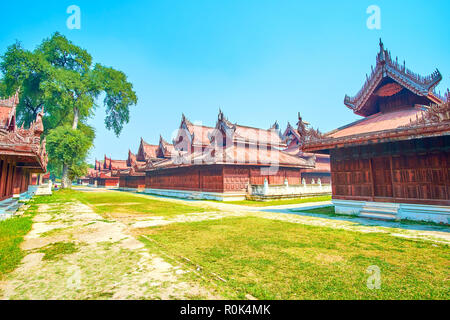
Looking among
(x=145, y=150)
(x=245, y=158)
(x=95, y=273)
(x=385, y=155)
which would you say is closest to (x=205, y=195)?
(x=245, y=158)

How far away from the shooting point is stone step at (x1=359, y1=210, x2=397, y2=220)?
9219mm

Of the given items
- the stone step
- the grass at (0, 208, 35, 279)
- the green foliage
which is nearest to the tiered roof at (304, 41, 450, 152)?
the stone step

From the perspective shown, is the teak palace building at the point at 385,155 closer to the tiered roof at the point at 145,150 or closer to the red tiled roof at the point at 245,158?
the red tiled roof at the point at 245,158

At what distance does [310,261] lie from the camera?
14.3 ft

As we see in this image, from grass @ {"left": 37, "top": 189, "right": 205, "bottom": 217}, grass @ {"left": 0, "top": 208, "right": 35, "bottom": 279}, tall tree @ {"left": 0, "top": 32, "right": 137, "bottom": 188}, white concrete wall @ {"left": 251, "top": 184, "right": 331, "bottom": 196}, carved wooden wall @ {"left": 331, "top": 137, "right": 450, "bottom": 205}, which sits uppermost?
tall tree @ {"left": 0, "top": 32, "right": 137, "bottom": 188}

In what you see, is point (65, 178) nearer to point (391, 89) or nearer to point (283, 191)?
point (283, 191)

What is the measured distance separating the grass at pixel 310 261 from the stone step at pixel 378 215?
139 inches

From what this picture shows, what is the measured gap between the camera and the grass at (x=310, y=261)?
10.2 feet

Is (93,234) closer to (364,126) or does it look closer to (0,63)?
(364,126)

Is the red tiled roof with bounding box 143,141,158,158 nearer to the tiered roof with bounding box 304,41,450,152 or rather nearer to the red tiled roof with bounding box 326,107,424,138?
the tiered roof with bounding box 304,41,450,152

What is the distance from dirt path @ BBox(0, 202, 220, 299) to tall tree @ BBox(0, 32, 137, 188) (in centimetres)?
2804

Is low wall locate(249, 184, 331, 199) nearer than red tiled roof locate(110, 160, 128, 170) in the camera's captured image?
Yes

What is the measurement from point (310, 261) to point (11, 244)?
7.34m
